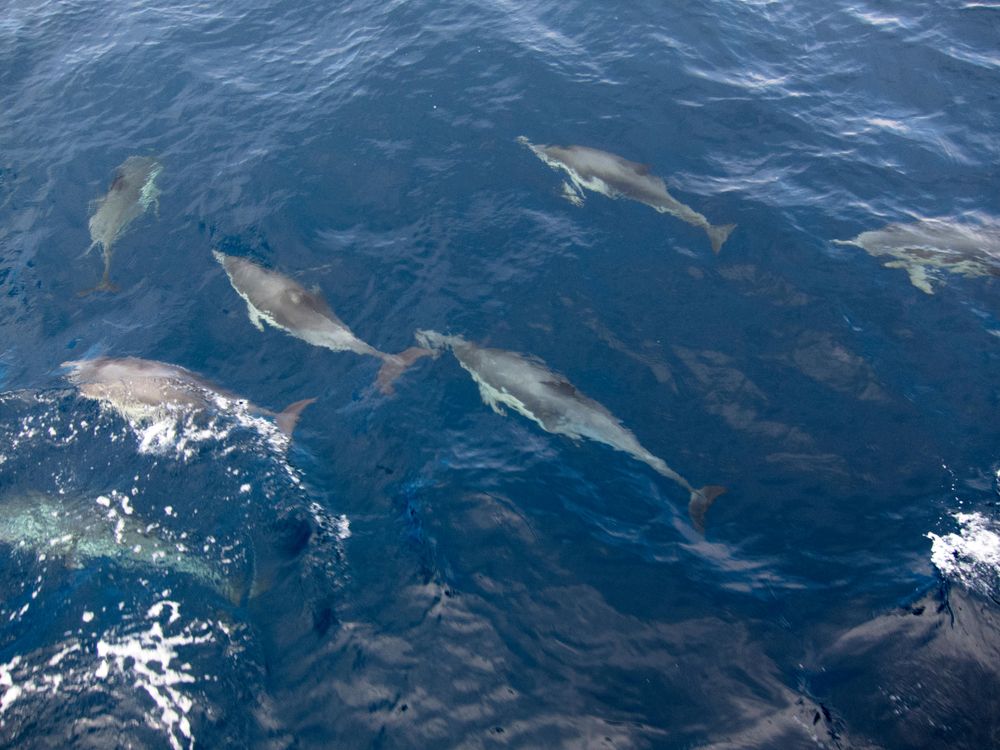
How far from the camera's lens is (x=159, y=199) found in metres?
18.3

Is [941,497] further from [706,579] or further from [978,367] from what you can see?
[706,579]

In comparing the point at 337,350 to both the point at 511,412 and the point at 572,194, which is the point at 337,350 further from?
the point at 572,194

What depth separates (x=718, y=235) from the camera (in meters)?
16.0

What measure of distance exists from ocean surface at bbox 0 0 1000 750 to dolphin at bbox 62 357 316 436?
25 centimetres

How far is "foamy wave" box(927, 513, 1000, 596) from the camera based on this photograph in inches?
411

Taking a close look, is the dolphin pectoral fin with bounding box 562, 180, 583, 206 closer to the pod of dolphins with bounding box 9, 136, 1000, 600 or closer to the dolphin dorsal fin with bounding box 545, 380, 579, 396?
Result: the pod of dolphins with bounding box 9, 136, 1000, 600

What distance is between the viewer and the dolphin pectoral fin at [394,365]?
13805 mm

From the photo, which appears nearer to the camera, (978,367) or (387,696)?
(387,696)

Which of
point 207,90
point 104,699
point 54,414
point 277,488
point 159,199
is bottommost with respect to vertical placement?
point 104,699

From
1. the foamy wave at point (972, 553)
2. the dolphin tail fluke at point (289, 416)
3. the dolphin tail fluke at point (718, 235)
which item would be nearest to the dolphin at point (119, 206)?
the dolphin tail fluke at point (289, 416)

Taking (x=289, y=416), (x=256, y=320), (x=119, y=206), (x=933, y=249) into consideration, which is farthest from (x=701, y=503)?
(x=119, y=206)

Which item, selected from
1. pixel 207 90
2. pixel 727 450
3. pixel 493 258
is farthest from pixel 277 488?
pixel 207 90

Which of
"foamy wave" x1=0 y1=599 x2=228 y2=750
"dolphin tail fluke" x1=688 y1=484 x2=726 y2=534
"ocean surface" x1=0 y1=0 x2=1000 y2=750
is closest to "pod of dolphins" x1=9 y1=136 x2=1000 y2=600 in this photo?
"dolphin tail fluke" x1=688 y1=484 x2=726 y2=534

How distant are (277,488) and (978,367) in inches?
599
